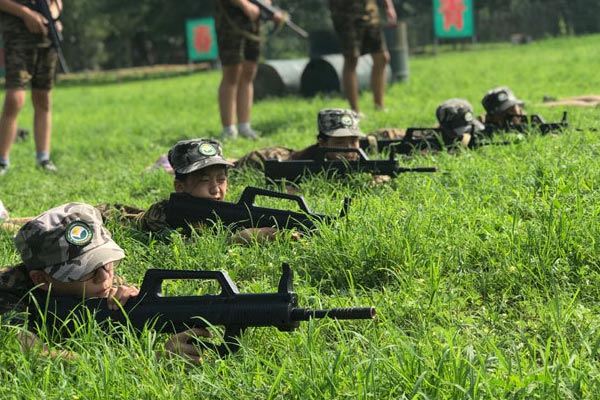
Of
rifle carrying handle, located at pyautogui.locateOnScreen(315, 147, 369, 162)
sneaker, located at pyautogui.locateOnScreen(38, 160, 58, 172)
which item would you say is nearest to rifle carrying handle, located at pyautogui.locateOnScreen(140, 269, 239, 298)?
rifle carrying handle, located at pyautogui.locateOnScreen(315, 147, 369, 162)

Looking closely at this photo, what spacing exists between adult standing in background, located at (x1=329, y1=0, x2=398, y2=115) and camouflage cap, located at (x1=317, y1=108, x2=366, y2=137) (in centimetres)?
328

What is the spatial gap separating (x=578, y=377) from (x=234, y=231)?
2350 millimetres

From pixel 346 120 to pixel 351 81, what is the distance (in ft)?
11.3

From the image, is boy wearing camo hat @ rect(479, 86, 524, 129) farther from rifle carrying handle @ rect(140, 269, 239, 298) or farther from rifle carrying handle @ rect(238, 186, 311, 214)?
rifle carrying handle @ rect(140, 269, 239, 298)

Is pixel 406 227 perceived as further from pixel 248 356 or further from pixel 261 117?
pixel 261 117

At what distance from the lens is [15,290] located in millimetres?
3119

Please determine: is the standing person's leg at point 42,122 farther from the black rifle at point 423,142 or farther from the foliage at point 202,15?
the foliage at point 202,15

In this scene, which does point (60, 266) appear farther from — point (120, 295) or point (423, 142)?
point (423, 142)

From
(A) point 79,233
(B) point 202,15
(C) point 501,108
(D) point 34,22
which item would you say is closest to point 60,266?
(A) point 79,233

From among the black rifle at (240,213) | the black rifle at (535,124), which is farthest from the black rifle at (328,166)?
the black rifle at (535,124)

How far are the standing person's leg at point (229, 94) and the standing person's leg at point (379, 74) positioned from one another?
6.23ft

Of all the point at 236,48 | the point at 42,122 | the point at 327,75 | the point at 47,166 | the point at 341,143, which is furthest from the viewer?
the point at 327,75

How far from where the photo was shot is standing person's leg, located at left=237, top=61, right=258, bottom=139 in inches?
326

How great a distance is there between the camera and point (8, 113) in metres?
7.21
